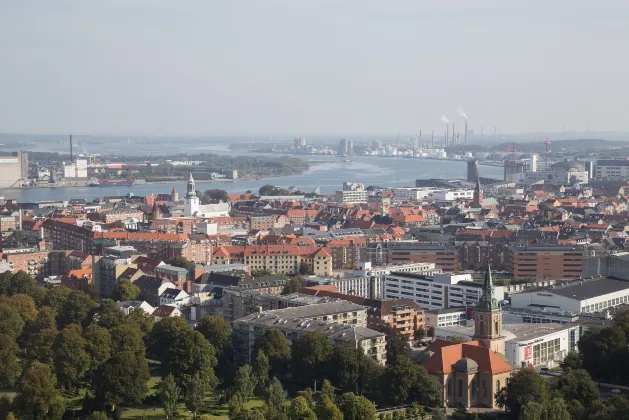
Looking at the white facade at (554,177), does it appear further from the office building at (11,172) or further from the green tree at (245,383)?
the green tree at (245,383)

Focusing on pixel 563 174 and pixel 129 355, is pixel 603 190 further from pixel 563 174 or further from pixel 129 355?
pixel 129 355

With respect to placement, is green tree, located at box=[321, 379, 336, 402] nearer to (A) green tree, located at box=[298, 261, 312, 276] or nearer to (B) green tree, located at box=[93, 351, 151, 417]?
(B) green tree, located at box=[93, 351, 151, 417]

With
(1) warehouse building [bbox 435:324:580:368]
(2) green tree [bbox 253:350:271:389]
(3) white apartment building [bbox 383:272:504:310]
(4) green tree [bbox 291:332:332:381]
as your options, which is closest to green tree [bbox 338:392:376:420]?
(4) green tree [bbox 291:332:332:381]

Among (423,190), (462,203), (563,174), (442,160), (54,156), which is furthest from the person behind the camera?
(442,160)

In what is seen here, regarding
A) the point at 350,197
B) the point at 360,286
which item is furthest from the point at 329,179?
the point at 360,286

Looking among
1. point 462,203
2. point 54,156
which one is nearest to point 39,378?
point 462,203

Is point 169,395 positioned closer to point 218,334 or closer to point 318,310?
point 218,334
